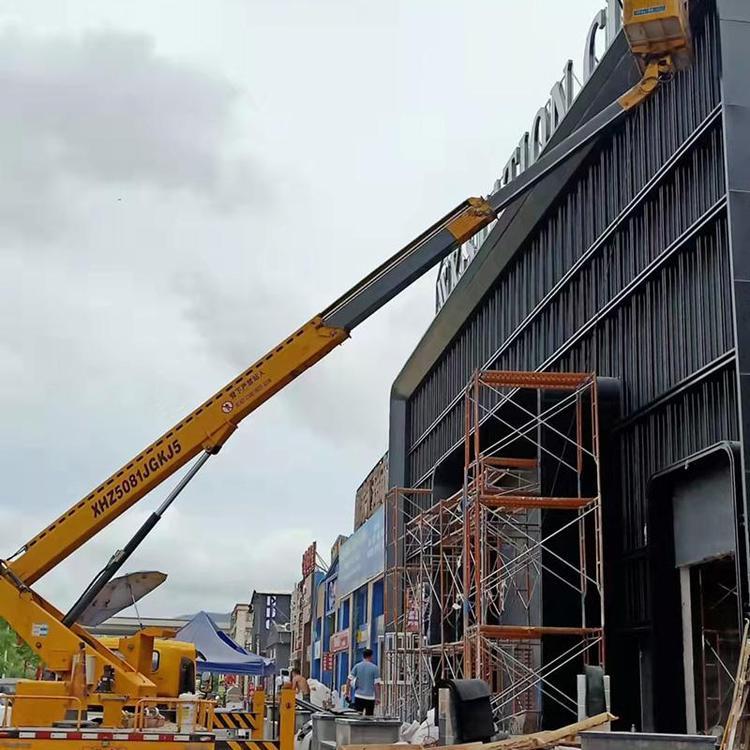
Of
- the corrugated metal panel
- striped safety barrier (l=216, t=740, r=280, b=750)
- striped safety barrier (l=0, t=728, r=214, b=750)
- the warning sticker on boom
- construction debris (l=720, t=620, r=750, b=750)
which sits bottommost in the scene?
striped safety barrier (l=216, t=740, r=280, b=750)

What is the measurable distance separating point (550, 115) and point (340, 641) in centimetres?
3483

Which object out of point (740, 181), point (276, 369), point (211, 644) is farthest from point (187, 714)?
point (211, 644)

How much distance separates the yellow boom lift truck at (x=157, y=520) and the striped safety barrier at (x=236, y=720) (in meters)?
0.91

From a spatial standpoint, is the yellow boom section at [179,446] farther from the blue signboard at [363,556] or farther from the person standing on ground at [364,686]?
the blue signboard at [363,556]

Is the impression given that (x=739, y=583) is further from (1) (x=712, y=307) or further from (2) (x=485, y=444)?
(2) (x=485, y=444)

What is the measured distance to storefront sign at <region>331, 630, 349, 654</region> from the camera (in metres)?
49.6

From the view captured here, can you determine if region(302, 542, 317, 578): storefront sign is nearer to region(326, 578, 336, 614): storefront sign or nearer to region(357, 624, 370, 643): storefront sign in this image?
region(326, 578, 336, 614): storefront sign

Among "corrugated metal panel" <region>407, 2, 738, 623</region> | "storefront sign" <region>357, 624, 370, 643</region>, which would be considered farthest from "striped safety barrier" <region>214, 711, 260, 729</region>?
"storefront sign" <region>357, 624, 370, 643</region>

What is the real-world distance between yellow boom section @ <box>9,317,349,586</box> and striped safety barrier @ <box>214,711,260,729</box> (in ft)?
11.4

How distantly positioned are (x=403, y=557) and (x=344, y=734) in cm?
2021

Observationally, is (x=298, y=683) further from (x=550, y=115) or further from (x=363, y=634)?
(x=363, y=634)

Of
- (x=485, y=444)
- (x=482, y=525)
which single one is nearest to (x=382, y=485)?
(x=485, y=444)

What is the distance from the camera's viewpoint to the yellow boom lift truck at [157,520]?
1300 cm

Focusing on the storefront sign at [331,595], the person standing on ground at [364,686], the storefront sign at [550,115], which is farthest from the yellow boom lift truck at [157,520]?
the storefront sign at [331,595]
